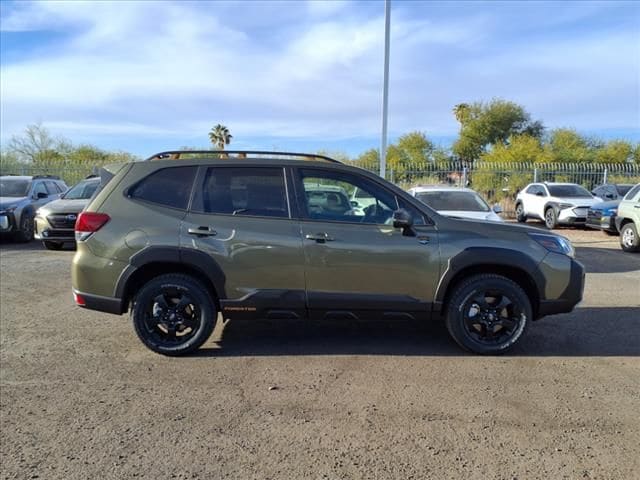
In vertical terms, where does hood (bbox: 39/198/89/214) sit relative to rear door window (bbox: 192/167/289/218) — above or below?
below

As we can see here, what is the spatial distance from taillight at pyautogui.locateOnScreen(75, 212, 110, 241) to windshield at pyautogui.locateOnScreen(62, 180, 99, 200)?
789cm

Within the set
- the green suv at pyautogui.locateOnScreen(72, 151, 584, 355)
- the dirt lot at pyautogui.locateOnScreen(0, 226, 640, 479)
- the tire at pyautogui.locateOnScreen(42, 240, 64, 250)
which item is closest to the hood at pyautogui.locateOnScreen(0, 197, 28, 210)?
the tire at pyautogui.locateOnScreen(42, 240, 64, 250)

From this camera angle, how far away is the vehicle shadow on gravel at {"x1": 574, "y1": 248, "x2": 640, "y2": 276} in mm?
9616

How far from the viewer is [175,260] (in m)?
4.66

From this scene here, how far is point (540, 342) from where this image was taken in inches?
207

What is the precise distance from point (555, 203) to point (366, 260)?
14.1m

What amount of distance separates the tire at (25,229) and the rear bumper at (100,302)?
29.6ft

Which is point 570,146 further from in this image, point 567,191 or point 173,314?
point 173,314

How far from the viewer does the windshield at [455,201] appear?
9859mm

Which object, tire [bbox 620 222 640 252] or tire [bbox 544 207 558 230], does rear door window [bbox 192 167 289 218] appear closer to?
tire [bbox 620 222 640 252]

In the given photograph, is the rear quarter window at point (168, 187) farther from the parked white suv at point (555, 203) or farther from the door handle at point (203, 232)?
the parked white suv at point (555, 203)

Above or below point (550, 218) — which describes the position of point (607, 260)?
below

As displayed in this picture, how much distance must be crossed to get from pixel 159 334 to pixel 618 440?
12.6ft

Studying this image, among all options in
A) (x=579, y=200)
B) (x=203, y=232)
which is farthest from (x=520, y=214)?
(x=203, y=232)
